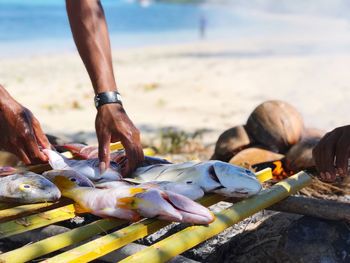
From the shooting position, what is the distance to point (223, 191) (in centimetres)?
267

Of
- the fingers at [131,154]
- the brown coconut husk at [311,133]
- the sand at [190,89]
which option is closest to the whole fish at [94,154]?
the fingers at [131,154]

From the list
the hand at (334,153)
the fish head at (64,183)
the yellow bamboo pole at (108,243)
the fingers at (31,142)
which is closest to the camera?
the yellow bamboo pole at (108,243)

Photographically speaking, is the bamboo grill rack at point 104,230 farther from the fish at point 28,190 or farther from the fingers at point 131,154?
the fingers at point 131,154

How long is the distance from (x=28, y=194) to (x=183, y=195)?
0.68 metres

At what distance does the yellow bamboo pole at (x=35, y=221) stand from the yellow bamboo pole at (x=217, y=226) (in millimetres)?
529

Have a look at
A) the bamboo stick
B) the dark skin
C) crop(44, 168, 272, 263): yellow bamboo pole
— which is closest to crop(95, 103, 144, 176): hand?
the dark skin

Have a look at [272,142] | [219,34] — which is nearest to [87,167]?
[272,142]

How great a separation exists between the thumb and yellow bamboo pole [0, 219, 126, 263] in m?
0.47

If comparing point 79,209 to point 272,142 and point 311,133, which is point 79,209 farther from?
point 311,133

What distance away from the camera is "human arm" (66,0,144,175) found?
9.53 feet

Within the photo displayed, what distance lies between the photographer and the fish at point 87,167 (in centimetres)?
285

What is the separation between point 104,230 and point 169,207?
0.93 ft

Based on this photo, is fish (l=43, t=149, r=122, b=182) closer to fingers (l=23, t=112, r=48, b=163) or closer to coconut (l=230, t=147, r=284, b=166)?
fingers (l=23, t=112, r=48, b=163)

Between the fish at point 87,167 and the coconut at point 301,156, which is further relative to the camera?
the coconut at point 301,156
